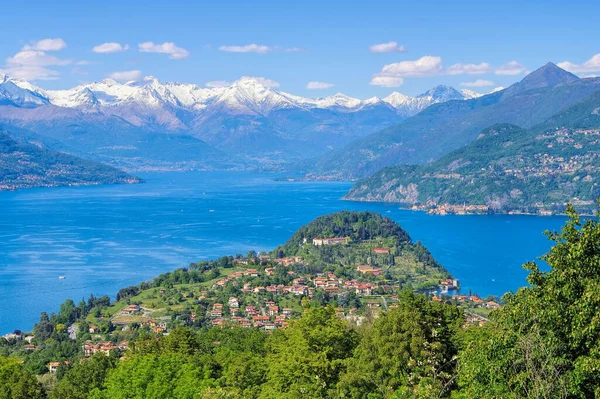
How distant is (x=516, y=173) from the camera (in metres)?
155

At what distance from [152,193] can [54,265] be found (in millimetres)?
106026

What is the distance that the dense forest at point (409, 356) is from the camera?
9.69 m

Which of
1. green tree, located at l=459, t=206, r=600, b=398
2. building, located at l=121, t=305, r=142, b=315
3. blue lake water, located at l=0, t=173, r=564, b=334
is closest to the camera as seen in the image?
green tree, located at l=459, t=206, r=600, b=398

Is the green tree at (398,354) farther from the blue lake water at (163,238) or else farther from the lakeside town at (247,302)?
the blue lake water at (163,238)

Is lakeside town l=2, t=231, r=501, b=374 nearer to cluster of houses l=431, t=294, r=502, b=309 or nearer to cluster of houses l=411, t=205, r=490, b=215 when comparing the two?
cluster of houses l=431, t=294, r=502, b=309

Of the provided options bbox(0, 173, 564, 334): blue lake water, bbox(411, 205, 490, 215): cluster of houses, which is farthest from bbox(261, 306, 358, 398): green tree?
bbox(411, 205, 490, 215): cluster of houses

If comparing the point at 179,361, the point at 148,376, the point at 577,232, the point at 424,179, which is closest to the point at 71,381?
the point at 179,361

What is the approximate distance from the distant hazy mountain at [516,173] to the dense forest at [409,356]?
114 m

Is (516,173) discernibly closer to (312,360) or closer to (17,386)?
(312,360)

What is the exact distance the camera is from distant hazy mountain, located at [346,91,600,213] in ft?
465

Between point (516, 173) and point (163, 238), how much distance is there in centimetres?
9019

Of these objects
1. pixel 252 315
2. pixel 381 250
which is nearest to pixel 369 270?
pixel 381 250

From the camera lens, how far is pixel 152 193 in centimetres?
18012

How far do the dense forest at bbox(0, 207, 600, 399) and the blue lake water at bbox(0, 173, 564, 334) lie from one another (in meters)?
30.4
